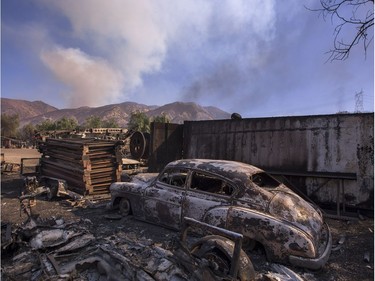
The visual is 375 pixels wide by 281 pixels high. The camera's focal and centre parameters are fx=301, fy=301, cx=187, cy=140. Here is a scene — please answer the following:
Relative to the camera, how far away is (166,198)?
6.02 metres

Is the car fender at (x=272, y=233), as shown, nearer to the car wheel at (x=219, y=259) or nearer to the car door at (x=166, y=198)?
the car door at (x=166, y=198)

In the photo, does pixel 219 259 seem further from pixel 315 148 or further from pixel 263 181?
pixel 315 148

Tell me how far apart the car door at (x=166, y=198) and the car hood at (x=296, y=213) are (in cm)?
176

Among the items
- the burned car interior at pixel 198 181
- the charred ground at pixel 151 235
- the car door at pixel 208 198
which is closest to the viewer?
the charred ground at pixel 151 235

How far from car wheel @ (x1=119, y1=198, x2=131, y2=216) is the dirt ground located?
15cm

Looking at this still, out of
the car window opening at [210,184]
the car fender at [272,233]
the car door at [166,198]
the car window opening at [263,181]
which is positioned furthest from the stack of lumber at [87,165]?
the car fender at [272,233]

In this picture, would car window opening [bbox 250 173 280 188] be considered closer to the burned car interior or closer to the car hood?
the car hood

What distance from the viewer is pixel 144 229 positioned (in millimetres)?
6219

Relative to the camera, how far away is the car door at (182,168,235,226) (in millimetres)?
5188

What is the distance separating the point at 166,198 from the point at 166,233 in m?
0.68

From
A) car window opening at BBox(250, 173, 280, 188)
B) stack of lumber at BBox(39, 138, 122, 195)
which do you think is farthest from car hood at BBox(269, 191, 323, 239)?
stack of lumber at BBox(39, 138, 122, 195)

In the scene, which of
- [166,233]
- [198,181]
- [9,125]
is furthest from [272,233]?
[9,125]

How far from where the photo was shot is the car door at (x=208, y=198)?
5.19 metres

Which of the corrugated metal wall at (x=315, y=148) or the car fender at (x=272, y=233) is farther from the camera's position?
the corrugated metal wall at (x=315, y=148)
